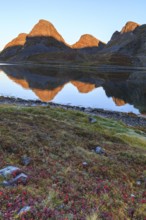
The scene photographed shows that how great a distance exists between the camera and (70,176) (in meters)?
12.1

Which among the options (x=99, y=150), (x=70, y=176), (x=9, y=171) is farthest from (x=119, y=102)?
(x=9, y=171)

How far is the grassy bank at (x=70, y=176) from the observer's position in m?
9.09

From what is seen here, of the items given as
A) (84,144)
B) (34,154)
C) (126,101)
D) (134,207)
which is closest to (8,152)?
(34,154)

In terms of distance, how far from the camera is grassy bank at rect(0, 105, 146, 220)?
9086 millimetres

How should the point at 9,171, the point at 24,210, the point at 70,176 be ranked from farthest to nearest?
the point at 70,176 → the point at 9,171 → the point at 24,210

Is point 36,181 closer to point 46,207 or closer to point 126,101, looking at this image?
point 46,207

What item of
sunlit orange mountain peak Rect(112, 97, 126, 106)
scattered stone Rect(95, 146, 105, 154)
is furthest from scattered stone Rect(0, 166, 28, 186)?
sunlit orange mountain peak Rect(112, 97, 126, 106)

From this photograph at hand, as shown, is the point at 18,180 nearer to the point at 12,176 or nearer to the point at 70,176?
the point at 12,176

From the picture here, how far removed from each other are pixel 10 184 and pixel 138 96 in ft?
227

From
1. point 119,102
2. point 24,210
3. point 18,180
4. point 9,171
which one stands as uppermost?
point 119,102

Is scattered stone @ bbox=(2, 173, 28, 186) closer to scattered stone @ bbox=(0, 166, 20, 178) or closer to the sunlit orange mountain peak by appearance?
scattered stone @ bbox=(0, 166, 20, 178)

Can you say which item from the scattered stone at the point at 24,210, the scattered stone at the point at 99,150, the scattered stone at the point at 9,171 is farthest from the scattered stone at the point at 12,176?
the scattered stone at the point at 99,150

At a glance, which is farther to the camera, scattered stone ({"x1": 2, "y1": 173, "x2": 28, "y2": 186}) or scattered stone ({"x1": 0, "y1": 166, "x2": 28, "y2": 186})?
scattered stone ({"x1": 0, "y1": 166, "x2": 28, "y2": 186})

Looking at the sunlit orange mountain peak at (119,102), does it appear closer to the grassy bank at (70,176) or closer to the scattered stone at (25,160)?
the grassy bank at (70,176)
